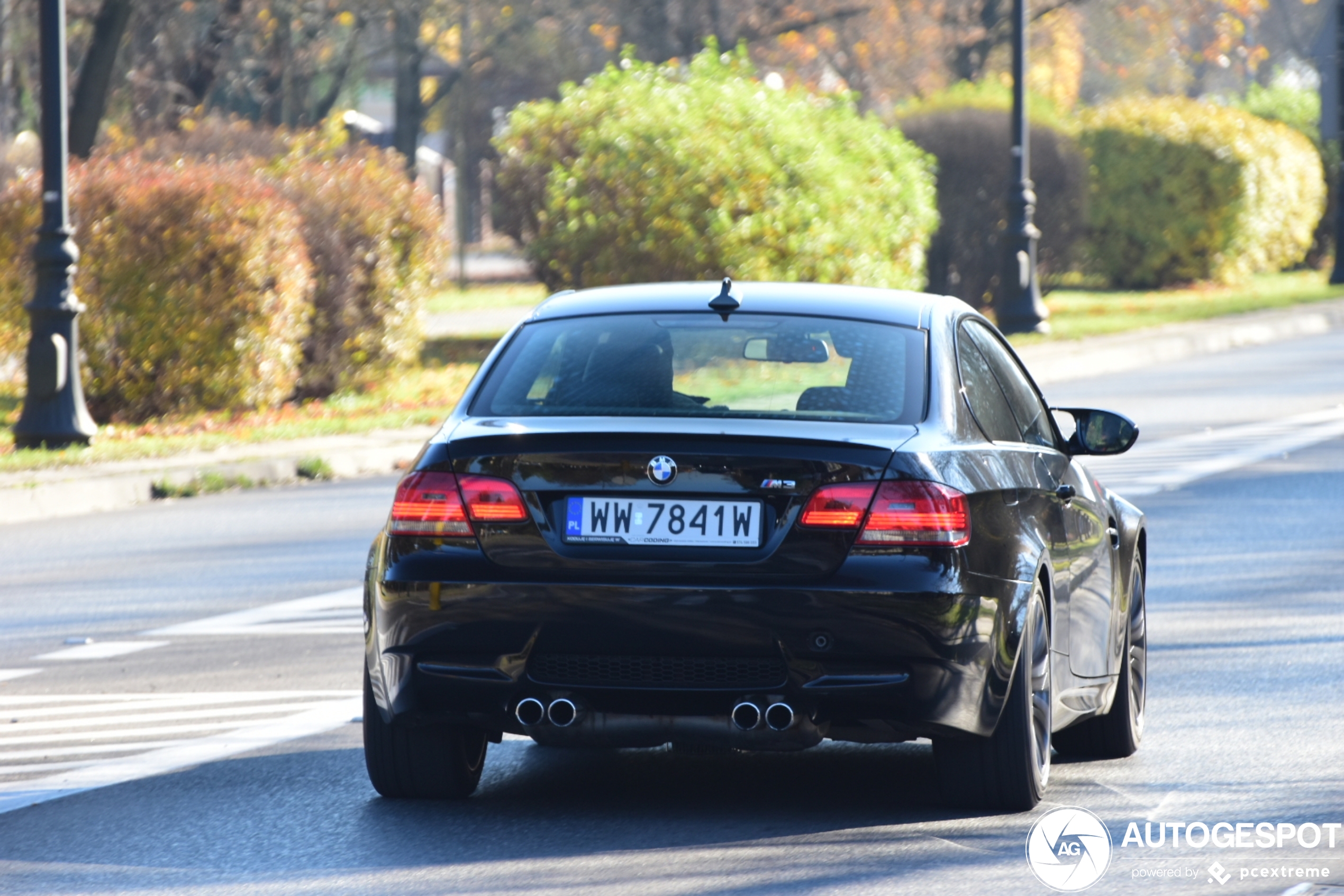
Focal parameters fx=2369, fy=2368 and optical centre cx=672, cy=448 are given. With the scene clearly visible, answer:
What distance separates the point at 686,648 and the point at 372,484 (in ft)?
32.6

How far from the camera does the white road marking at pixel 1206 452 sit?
14742 millimetres

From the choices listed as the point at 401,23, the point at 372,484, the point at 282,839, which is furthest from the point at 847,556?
the point at 401,23

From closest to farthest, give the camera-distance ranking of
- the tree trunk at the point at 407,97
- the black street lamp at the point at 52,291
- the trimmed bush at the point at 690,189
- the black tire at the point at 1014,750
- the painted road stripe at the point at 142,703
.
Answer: the black tire at the point at 1014,750 < the painted road stripe at the point at 142,703 < the black street lamp at the point at 52,291 < the trimmed bush at the point at 690,189 < the tree trunk at the point at 407,97

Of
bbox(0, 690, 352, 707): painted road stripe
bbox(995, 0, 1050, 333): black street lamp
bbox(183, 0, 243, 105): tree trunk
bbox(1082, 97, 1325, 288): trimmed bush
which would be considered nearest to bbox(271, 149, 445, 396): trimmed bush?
bbox(995, 0, 1050, 333): black street lamp

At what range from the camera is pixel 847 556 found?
18.5 ft

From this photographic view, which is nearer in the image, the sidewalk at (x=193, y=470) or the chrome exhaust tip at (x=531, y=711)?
the chrome exhaust tip at (x=531, y=711)

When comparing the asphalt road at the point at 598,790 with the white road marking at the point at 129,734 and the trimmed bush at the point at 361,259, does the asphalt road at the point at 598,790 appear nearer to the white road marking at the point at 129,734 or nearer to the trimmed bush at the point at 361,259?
the white road marking at the point at 129,734

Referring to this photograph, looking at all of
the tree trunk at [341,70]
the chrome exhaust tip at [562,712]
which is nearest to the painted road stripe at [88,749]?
the chrome exhaust tip at [562,712]

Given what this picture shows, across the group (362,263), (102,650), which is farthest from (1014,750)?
(362,263)

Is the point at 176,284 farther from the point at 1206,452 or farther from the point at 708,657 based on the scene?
the point at 708,657

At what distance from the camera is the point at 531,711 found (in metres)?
5.74

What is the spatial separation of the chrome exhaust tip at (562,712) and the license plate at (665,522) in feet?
1.29

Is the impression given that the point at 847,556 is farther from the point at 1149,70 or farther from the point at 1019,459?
the point at 1149,70

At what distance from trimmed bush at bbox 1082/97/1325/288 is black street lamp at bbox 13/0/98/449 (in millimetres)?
23142
